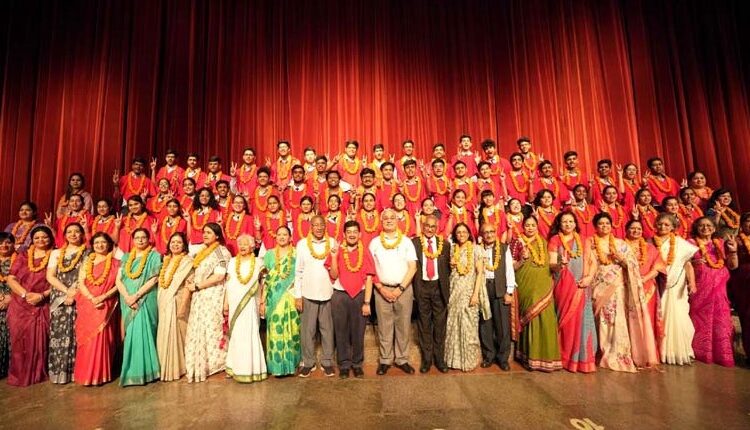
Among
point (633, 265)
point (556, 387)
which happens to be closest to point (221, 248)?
point (556, 387)

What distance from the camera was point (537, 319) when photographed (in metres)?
3.84

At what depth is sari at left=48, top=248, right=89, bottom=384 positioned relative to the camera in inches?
144

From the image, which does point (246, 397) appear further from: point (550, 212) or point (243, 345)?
point (550, 212)

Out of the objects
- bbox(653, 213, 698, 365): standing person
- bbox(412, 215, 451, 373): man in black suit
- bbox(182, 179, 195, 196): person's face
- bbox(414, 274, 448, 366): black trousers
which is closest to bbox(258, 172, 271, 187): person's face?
bbox(182, 179, 195, 196): person's face

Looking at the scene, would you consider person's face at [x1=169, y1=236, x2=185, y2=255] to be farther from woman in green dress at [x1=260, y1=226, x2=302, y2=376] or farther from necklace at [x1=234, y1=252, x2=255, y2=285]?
woman in green dress at [x1=260, y1=226, x2=302, y2=376]

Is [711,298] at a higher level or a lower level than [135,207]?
lower

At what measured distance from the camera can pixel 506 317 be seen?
12.8ft

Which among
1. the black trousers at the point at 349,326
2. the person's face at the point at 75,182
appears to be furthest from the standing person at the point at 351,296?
the person's face at the point at 75,182

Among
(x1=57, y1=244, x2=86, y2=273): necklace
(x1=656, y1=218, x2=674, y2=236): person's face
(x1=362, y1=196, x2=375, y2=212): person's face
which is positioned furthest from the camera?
(x1=362, y1=196, x2=375, y2=212): person's face

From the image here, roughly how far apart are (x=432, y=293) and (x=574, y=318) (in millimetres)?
1361

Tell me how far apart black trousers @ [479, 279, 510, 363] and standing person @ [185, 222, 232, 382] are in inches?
99.2

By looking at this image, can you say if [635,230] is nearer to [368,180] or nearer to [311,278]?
[368,180]

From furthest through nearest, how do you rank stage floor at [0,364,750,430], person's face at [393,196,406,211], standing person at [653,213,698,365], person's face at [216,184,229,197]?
person's face at [216,184,229,197]
person's face at [393,196,406,211]
standing person at [653,213,698,365]
stage floor at [0,364,750,430]

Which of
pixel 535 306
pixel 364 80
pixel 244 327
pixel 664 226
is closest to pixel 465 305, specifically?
pixel 535 306
